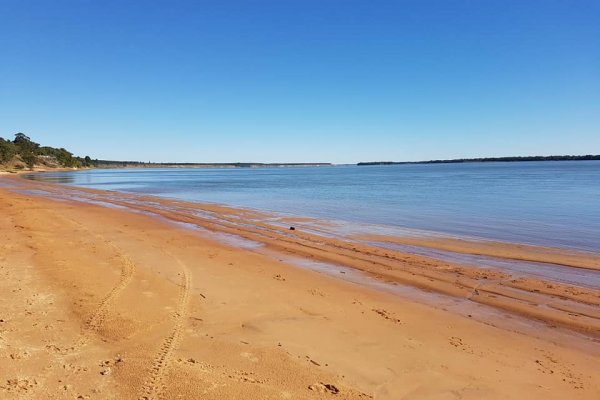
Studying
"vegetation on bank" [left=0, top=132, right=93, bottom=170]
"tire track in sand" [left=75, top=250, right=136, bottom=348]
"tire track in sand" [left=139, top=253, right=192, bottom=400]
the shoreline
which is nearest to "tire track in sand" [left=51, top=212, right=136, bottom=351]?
"tire track in sand" [left=75, top=250, right=136, bottom=348]

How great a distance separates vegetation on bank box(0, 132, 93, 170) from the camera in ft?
370

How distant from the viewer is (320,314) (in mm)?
6688

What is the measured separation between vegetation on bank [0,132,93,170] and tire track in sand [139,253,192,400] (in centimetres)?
12742

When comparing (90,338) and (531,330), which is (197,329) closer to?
(90,338)

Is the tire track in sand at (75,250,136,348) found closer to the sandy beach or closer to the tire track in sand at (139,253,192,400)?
the sandy beach

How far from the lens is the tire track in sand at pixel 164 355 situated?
4059 millimetres

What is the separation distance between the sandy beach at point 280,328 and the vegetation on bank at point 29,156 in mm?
125145

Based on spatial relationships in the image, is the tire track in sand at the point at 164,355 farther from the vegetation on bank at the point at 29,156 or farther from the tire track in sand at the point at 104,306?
the vegetation on bank at the point at 29,156

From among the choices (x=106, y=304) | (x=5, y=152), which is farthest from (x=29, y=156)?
(x=106, y=304)

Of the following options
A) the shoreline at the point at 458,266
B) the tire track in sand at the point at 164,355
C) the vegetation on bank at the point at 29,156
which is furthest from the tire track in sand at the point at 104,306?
the vegetation on bank at the point at 29,156

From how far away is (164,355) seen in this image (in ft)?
15.9

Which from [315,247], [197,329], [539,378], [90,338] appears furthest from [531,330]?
[315,247]

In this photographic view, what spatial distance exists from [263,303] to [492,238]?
36.8ft

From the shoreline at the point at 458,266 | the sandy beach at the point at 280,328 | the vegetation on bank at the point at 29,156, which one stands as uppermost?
the vegetation on bank at the point at 29,156
